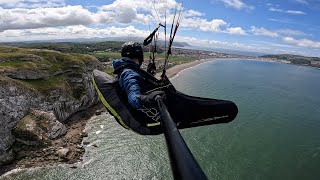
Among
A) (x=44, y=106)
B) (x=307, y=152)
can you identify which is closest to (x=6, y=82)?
(x=44, y=106)

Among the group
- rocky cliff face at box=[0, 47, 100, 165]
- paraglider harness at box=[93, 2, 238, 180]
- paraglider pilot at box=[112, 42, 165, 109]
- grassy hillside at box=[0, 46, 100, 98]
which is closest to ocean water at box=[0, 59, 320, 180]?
rocky cliff face at box=[0, 47, 100, 165]

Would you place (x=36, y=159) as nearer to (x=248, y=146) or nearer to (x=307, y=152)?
(x=248, y=146)

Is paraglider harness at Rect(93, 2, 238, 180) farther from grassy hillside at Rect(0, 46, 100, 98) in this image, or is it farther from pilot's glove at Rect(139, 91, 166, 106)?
grassy hillside at Rect(0, 46, 100, 98)

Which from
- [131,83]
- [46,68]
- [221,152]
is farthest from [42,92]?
[131,83]

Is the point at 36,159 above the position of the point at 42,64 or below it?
below

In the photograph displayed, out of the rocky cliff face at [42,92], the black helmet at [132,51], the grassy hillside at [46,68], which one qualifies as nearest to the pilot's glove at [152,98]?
the black helmet at [132,51]

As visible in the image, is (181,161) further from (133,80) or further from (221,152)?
(221,152)

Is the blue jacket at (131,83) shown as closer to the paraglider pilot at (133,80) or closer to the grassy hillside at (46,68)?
the paraglider pilot at (133,80)
